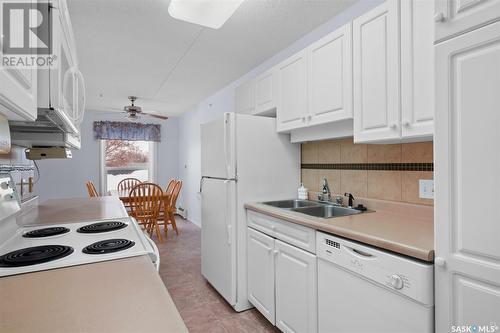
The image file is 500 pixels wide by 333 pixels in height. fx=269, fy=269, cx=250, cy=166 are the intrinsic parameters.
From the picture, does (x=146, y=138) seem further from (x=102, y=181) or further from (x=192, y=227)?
(x=192, y=227)

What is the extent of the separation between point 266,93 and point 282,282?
163cm

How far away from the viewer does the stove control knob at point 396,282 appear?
107 centimetres

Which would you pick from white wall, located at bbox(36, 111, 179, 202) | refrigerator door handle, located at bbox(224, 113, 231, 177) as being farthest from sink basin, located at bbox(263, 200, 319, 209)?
white wall, located at bbox(36, 111, 179, 202)

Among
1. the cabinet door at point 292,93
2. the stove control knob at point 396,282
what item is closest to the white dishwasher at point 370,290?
the stove control knob at point 396,282

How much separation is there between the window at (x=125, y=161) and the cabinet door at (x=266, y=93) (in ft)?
13.8

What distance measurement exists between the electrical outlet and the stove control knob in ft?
2.41

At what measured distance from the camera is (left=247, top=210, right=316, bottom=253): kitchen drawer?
1581mm

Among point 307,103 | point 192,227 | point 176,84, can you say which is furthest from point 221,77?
point 192,227

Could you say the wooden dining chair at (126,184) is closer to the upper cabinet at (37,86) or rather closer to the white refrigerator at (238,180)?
the white refrigerator at (238,180)

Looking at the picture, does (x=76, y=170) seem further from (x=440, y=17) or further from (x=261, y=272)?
(x=440, y=17)

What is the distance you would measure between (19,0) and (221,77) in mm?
3059

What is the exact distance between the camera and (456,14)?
940mm

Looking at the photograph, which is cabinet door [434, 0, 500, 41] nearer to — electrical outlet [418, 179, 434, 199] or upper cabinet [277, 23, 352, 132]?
upper cabinet [277, 23, 352, 132]

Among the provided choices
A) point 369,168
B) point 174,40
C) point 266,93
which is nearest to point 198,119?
point 174,40
